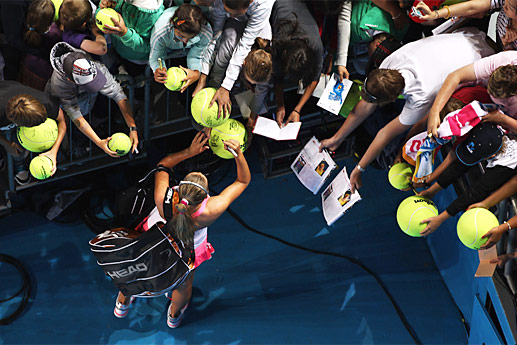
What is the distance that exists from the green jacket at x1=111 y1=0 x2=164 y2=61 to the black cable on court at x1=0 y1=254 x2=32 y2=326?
180 cm

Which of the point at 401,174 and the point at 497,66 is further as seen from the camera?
the point at 401,174

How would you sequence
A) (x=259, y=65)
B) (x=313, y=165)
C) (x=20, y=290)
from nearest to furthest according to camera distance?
(x=259, y=65) → (x=313, y=165) → (x=20, y=290)

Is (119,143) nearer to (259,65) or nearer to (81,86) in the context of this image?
(81,86)

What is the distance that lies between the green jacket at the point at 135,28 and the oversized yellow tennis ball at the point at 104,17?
0.14 m

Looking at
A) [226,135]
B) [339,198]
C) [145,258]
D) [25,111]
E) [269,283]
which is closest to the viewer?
[25,111]

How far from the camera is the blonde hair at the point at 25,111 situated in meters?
3.21

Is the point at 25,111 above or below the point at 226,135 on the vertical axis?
above

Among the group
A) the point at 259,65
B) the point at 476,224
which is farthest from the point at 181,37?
the point at 476,224

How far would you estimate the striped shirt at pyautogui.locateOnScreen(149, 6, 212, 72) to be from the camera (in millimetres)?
3375

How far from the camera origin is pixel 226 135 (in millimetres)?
3691

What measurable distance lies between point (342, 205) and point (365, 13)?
120 cm

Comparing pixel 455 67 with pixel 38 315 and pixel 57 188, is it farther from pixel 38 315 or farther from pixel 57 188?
pixel 38 315

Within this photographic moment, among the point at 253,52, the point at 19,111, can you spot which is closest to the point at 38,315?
the point at 19,111

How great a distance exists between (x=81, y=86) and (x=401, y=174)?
6.31 ft
